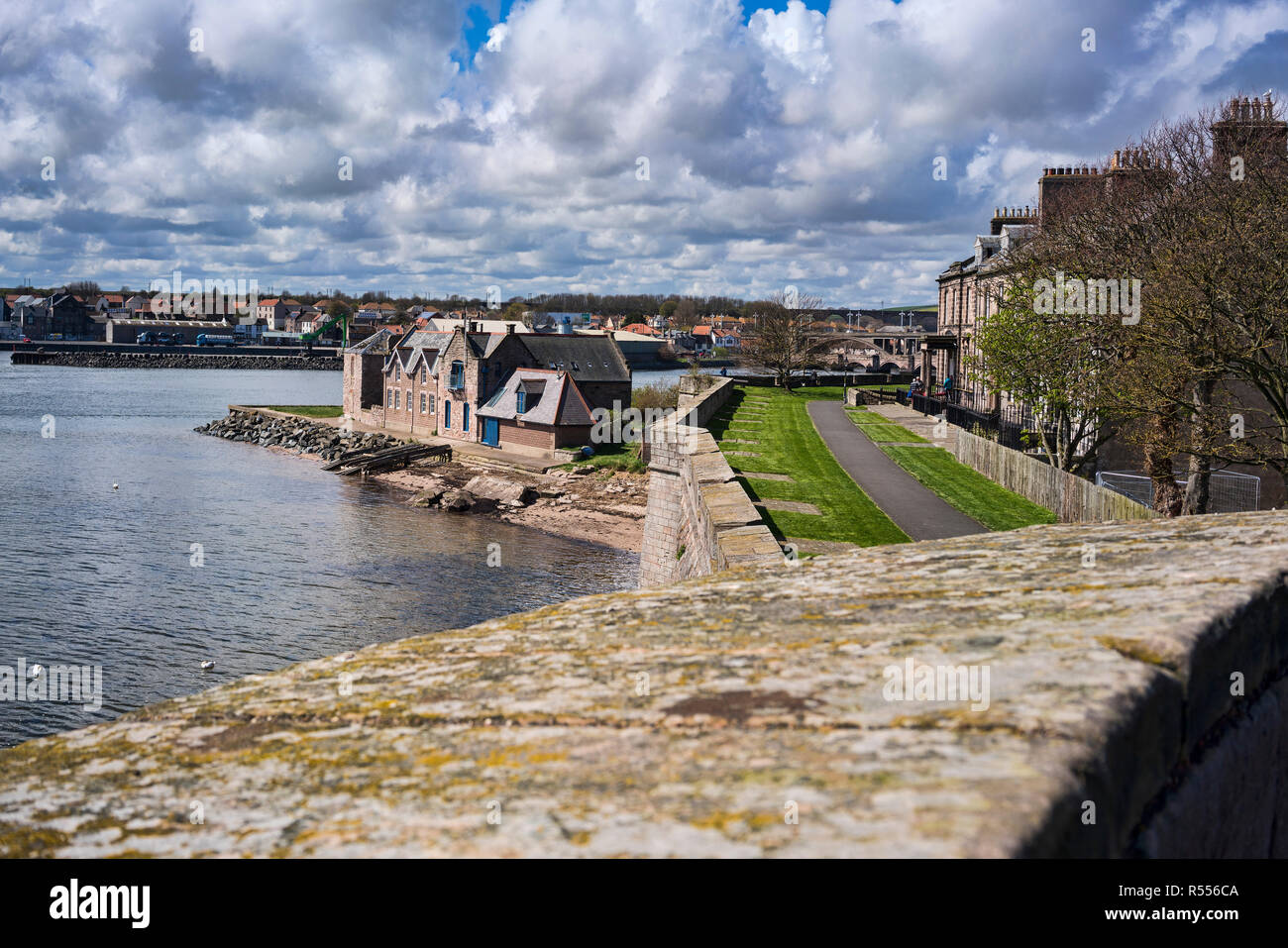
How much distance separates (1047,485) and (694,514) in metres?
9.68

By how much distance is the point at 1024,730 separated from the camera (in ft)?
7.02

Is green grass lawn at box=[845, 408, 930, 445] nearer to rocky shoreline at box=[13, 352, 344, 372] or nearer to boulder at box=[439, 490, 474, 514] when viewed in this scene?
boulder at box=[439, 490, 474, 514]

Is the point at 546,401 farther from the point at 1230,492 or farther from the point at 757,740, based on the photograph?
the point at 757,740

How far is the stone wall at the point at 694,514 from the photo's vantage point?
511 inches

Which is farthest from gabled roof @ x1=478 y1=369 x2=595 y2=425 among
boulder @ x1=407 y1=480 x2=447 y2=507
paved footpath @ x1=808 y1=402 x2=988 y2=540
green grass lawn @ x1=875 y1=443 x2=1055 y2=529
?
green grass lawn @ x1=875 y1=443 x2=1055 y2=529

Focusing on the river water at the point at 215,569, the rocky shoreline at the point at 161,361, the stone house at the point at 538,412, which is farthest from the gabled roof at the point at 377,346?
the rocky shoreline at the point at 161,361

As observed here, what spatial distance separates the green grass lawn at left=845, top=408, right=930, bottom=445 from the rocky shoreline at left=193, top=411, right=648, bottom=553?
10.3m

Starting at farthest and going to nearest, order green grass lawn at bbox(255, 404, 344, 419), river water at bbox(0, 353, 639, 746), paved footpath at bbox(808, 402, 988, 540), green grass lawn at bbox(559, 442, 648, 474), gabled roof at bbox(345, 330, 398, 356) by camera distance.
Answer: green grass lawn at bbox(255, 404, 344, 419) → gabled roof at bbox(345, 330, 398, 356) → green grass lawn at bbox(559, 442, 648, 474) → river water at bbox(0, 353, 639, 746) → paved footpath at bbox(808, 402, 988, 540)

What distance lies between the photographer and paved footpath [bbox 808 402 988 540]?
19.8m

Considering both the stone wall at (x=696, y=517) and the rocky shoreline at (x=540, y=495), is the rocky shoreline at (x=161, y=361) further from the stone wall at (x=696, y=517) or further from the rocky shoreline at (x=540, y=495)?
the stone wall at (x=696, y=517)

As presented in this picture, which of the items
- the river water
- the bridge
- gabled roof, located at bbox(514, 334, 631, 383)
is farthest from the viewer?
the bridge

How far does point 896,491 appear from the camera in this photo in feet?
81.9
